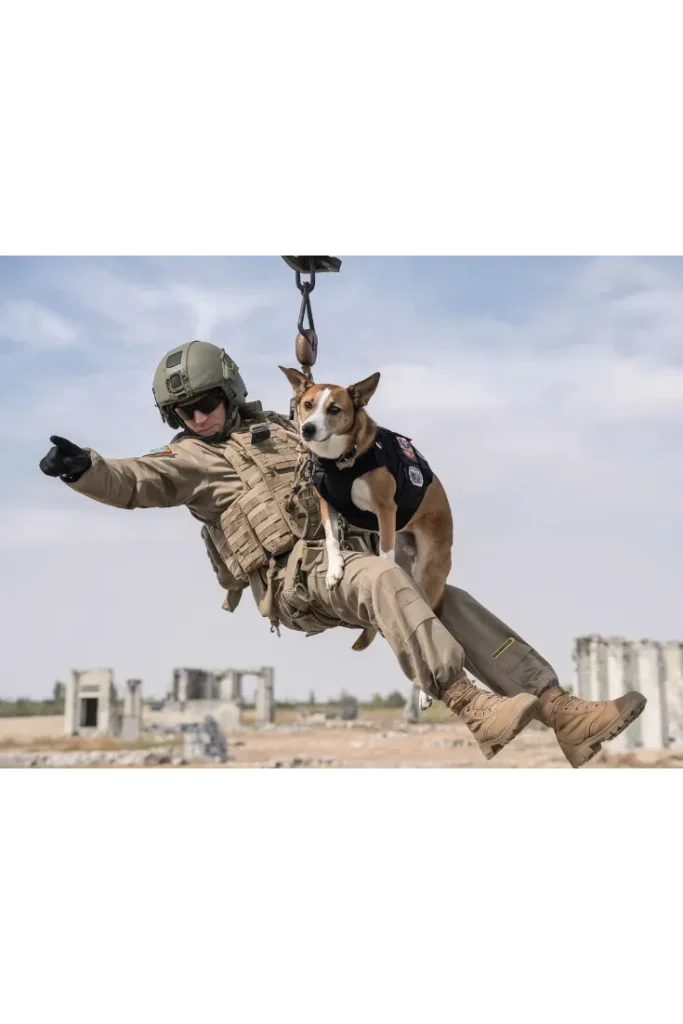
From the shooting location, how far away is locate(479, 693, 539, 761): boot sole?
15.0ft

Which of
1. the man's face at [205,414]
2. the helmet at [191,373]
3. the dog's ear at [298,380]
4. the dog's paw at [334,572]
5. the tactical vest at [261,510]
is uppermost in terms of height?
the helmet at [191,373]

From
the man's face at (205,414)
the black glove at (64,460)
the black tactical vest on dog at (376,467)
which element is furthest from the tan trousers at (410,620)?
the black glove at (64,460)

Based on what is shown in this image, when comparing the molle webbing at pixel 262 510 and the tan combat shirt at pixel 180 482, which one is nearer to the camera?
the tan combat shirt at pixel 180 482

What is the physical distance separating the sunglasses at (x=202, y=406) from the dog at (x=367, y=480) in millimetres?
1036

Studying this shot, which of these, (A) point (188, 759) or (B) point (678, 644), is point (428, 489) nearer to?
(B) point (678, 644)

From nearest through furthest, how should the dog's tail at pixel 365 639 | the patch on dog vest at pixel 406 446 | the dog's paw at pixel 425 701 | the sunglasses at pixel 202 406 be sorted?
1. the patch on dog vest at pixel 406 446
2. the dog's paw at pixel 425 701
3. the dog's tail at pixel 365 639
4. the sunglasses at pixel 202 406

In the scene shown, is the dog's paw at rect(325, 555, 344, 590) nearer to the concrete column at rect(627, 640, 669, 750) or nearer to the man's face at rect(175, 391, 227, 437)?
the man's face at rect(175, 391, 227, 437)

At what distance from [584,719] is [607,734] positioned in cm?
15

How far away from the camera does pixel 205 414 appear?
5.89 metres

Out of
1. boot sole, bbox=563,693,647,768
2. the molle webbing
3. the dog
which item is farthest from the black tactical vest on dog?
boot sole, bbox=563,693,647,768

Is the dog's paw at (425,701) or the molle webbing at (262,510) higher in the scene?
the molle webbing at (262,510)

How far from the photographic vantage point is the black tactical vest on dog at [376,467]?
4.82m

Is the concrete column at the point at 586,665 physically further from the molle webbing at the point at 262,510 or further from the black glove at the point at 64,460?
the black glove at the point at 64,460

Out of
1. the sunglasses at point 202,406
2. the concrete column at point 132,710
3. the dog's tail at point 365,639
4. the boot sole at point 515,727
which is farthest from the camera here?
the concrete column at point 132,710
